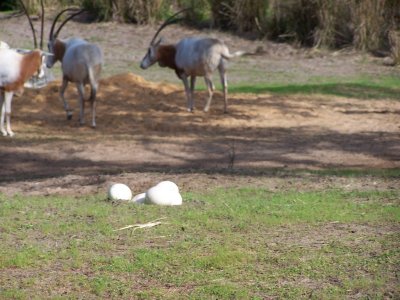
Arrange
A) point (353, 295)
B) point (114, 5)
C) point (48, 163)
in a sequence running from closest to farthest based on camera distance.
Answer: point (353, 295) → point (48, 163) → point (114, 5)

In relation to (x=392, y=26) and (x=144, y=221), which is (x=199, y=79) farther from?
(x=144, y=221)

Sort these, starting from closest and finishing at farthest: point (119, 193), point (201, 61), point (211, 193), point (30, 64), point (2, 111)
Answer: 1. point (119, 193)
2. point (211, 193)
3. point (2, 111)
4. point (30, 64)
5. point (201, 61)

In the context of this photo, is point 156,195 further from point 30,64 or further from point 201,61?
point 201,61

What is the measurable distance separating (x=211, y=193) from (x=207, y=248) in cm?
255

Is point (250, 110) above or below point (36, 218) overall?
below

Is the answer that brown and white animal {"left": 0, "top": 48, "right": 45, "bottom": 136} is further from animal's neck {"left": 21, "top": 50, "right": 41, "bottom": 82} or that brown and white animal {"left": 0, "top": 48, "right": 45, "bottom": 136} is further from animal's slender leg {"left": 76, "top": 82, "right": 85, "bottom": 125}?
animal's slender leg {"left": 76, "top": 82, "right": 85, "bottom": 125}

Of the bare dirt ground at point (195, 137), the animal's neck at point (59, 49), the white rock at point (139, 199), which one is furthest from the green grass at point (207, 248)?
the animal's neck at point (59, 49)

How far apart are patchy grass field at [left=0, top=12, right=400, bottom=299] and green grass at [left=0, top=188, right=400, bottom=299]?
16mm

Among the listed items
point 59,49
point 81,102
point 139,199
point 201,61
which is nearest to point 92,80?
point 81,102

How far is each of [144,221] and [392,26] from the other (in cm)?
1740

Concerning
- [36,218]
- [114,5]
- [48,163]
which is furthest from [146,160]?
[114,5]

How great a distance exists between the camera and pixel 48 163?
13.1m

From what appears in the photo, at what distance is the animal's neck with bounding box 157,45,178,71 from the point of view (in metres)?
19.5

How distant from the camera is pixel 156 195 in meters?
9.19
